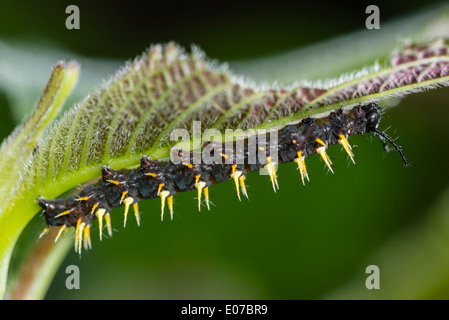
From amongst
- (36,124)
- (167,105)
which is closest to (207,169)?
(167,105)

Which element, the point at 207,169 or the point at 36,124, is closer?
the point at 36,124

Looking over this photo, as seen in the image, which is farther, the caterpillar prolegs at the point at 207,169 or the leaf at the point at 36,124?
the caterpillar prolegs at the point at 207,169

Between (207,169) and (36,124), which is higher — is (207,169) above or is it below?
above

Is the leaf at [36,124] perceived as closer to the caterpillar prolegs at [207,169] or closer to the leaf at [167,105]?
the leaf at [167,105]

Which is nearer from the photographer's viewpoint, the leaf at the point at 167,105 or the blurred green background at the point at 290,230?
the leaf at the point at 167,105

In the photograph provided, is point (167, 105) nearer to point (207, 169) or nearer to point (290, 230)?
point (207, 169)

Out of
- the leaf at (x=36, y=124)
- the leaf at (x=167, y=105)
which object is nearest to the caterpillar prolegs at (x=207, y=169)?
the leaf at (x=167, y=105)
